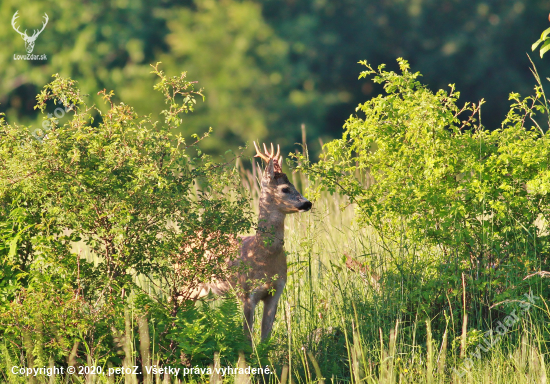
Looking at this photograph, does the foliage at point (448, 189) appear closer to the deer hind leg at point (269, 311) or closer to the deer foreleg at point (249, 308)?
the deer hind leg at point (269, 311)

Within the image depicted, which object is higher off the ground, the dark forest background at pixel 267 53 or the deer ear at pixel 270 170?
the dark forest background at pixel 267 53

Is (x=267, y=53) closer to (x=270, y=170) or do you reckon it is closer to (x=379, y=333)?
(x=270, y=170)

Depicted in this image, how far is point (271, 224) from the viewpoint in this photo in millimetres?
5309

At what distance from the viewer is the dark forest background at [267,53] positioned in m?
18.8

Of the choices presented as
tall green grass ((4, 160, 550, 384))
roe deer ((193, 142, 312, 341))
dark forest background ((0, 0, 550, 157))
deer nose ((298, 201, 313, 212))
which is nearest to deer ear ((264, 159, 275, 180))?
roe deer ((193, 142, 312, 341))

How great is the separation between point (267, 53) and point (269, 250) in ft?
49.0

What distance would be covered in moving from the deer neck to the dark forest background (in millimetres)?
12826

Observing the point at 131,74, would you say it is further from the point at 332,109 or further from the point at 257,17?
the point at 332,109

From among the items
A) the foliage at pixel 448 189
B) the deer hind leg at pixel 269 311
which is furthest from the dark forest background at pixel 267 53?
the deer hind leg at pixel 269 311

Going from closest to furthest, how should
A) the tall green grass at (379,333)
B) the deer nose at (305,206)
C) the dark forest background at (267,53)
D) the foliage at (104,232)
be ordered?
the foliage at (104,232)
the tall green grass at (379,333)
the deer nose at (305,206)
the dark forest background at (267,53)

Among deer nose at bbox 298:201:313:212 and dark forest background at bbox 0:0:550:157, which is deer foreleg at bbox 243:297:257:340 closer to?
deer nose at bbox 298:201:313:212

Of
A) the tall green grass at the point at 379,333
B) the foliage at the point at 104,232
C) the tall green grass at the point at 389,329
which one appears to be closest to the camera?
the foliage at the point at 104,232

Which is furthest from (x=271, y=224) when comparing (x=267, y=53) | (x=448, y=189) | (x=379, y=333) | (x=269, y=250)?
(x=267, y=53)

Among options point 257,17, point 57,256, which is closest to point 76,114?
point 57,256
